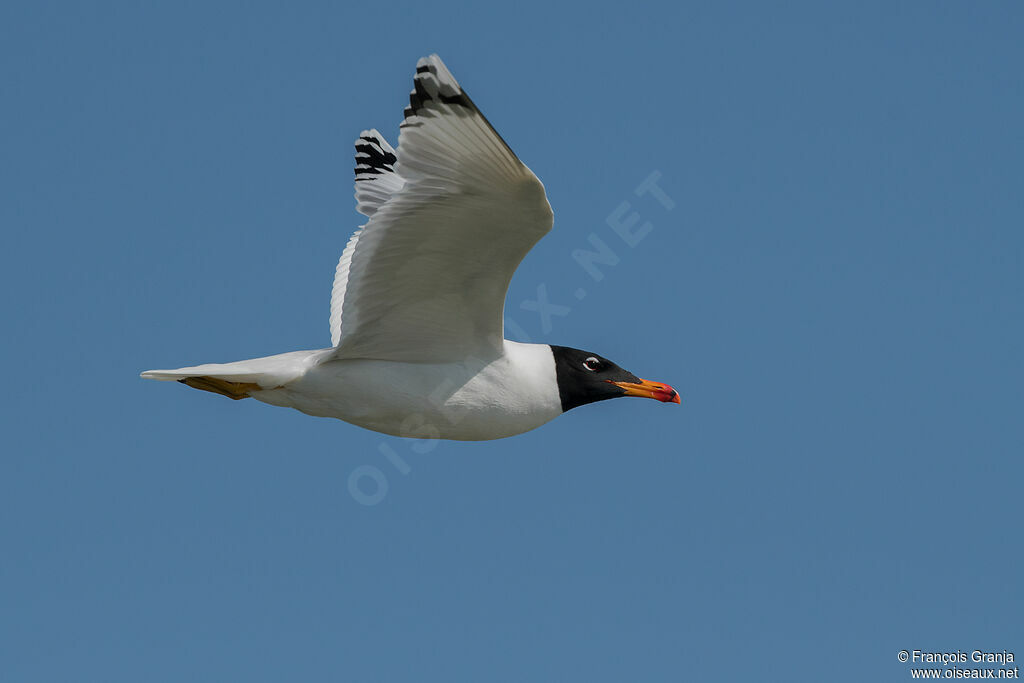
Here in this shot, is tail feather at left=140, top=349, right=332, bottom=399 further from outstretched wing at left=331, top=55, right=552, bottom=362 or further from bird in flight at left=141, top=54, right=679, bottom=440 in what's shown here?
outstretched wing at left=331, top=55, right=552, bottom=362

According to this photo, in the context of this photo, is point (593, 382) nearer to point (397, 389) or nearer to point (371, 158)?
point (397, 389)

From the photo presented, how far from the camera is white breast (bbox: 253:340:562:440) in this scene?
332 inches

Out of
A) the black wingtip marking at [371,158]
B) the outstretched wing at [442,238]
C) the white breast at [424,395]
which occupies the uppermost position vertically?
the black wingtip marking at [371,158]

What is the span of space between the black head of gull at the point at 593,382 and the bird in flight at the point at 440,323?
0.04 ft

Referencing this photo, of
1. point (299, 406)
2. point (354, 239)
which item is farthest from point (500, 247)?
point (354, 239)

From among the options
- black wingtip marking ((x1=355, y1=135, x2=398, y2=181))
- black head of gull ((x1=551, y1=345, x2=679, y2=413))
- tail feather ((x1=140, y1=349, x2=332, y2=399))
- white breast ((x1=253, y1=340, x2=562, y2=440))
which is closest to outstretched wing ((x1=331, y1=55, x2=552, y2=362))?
white breast ((x1=253, y1=340, x2=562, y2=440))

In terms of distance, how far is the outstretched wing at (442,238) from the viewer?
701 centimetres

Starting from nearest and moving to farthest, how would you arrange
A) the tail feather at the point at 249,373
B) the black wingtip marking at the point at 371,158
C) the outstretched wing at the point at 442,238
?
the outstretched wing at the point at 442,238, the tail feather at the point at 249,373, the black wingtip marking at the point at 371,158

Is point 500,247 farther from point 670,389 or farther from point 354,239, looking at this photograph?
point 354,239

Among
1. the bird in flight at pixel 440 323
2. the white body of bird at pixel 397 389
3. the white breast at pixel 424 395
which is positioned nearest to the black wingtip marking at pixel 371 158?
the bird in flight at pixel 440 323

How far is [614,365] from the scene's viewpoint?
947 centimetres

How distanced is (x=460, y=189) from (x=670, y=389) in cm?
311

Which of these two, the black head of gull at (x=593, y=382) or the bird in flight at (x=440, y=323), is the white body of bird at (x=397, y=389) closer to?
the bird in flight at (x=440, y=323)

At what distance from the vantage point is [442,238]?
761 cm
